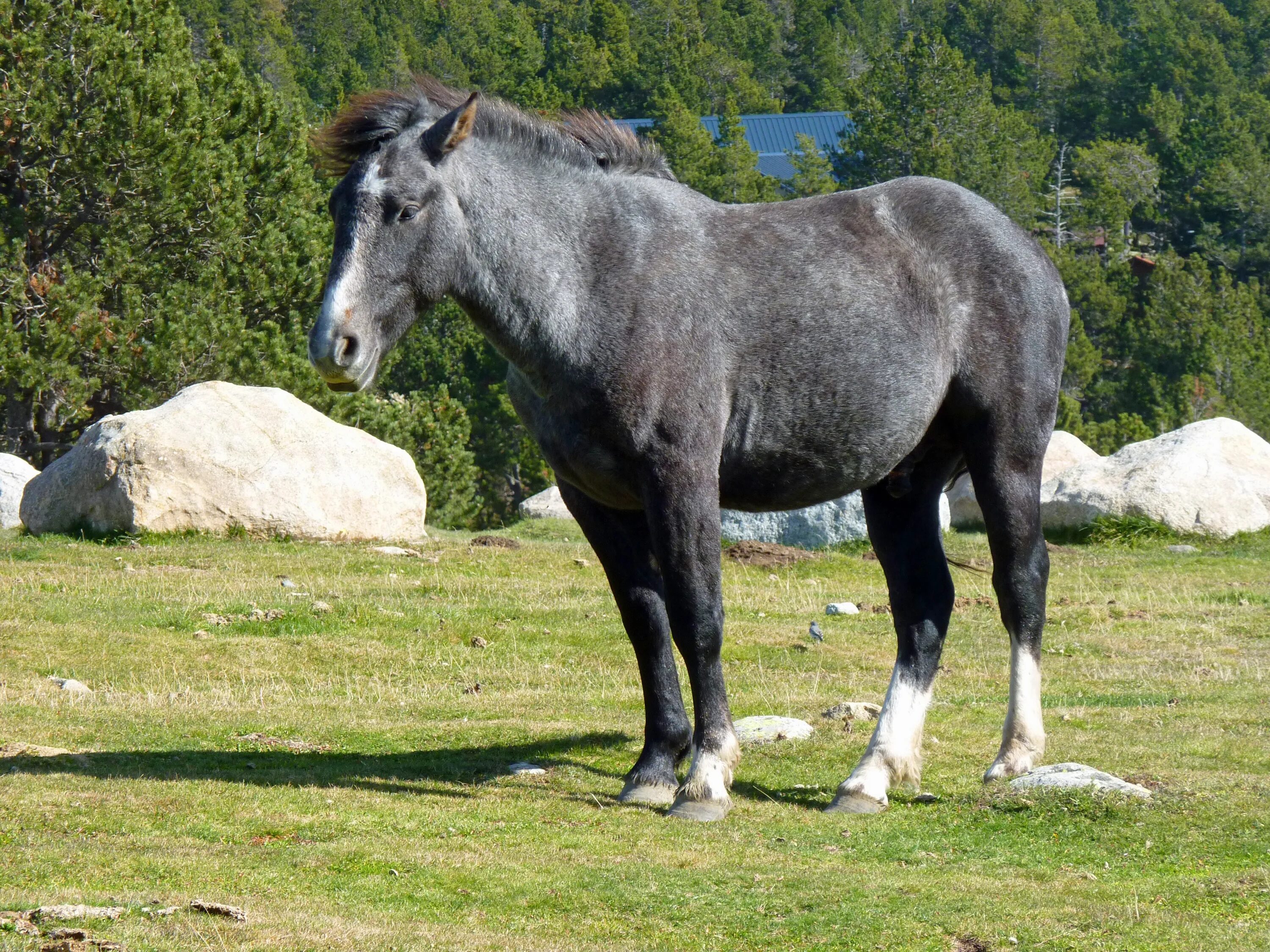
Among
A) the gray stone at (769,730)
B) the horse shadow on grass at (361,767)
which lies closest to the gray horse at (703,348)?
the horse shadow on grass at (361,767)

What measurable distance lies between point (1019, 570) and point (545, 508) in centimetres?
1920

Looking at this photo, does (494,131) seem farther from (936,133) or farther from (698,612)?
(936,133)

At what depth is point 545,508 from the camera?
87.6ft

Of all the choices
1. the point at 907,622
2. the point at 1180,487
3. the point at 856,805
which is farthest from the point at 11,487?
the point at 856,805

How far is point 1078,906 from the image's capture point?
225 inches

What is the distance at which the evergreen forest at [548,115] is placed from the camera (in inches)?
1083

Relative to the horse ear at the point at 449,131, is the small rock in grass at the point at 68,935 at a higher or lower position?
lower

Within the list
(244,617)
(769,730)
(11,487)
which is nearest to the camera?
(769,730)

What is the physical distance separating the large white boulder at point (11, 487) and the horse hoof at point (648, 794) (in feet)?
51.5

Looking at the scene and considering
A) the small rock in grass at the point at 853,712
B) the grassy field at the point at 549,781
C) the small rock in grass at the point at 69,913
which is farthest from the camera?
the small rock in grass at the point at 853,712

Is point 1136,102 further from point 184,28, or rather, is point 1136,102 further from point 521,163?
point 521,163

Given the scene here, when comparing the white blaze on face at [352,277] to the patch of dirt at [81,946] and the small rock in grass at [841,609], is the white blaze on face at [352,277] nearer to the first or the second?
the patch of dirt at [81,946]

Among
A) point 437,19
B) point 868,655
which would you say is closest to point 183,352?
point 868,655

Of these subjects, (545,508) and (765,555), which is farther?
(545,508)
